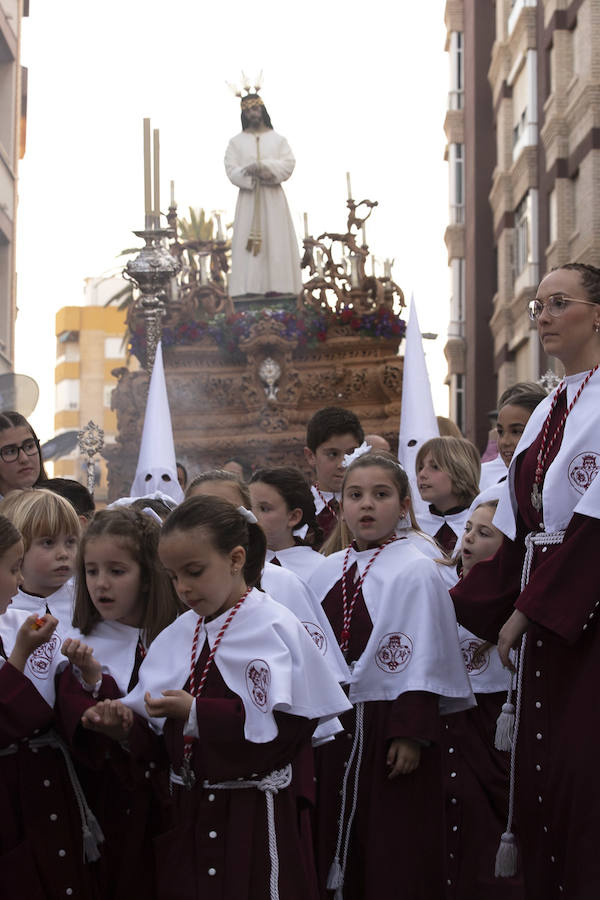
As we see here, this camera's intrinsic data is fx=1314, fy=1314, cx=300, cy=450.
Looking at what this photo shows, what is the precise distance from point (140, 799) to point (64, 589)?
97 centimetres

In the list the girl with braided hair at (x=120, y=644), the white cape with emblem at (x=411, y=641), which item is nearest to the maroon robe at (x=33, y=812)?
the girl with braided hair at (x=120, y=644)

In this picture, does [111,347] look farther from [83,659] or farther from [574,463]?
[83,659]

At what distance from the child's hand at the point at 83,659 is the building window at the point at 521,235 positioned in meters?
24.7

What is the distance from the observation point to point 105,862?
4.39 metres

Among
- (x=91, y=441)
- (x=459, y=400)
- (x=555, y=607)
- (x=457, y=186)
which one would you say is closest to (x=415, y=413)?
(x=91, y=441)

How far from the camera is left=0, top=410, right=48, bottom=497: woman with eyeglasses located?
648cm

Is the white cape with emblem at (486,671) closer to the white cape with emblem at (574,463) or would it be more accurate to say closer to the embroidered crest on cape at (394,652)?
the embroidered crest on cape at (394,652)

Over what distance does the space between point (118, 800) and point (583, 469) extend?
1925 mm

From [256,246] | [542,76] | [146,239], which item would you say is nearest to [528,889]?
[146,239]

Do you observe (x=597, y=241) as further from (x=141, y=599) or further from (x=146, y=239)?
(x=141, y=599)

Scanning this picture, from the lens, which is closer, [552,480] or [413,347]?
[552,480]

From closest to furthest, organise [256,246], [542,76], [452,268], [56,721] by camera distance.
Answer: [56,721], [256,246], [542,76], [452,268]

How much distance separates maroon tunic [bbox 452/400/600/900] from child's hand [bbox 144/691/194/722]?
1156 millimetres

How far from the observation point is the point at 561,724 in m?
4.23
